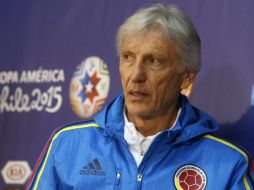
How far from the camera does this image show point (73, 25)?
7.88 feet

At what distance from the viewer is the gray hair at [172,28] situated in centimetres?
179

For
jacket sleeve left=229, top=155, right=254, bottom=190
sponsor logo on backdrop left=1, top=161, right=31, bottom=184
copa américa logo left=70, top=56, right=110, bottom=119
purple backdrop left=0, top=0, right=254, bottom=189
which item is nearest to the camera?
jacket sleeve left=229, top=155, right=254, bottom=190

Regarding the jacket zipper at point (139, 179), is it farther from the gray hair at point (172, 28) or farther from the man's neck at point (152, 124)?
the gray hair at point (172, 28)

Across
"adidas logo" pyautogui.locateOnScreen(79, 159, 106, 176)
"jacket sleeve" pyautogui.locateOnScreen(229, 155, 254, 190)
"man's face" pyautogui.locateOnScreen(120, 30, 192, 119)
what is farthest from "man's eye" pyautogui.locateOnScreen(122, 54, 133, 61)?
"jacket sleeve" pyautogui.locateOnScreen(229, 155, 254, 190)

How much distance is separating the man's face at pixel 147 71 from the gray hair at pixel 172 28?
2 cm

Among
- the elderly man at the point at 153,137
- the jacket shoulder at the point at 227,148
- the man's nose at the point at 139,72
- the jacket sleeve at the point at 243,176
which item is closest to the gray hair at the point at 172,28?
the elderly man at the point at 153,137

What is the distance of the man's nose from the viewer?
177 cm

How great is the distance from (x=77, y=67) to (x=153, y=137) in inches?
25.6

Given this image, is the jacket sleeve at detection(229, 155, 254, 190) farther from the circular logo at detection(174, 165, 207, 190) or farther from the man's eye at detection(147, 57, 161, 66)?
the man's eye at detection(147, 57, 161, 66)

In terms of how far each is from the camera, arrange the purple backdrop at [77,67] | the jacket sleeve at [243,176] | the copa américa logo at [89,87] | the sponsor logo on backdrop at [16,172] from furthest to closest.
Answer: the sponsor logo on backdrop at [16,172] < the copa américa logo at [89,87] < the purple backdrop at [77,67] < the jacket sleeve at [243,176]

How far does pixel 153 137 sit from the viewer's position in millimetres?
1831

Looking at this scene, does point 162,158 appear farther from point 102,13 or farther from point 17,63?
point 17,63

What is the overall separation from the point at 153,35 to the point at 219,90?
421mm

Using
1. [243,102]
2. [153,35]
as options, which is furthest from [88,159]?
[243,102]
